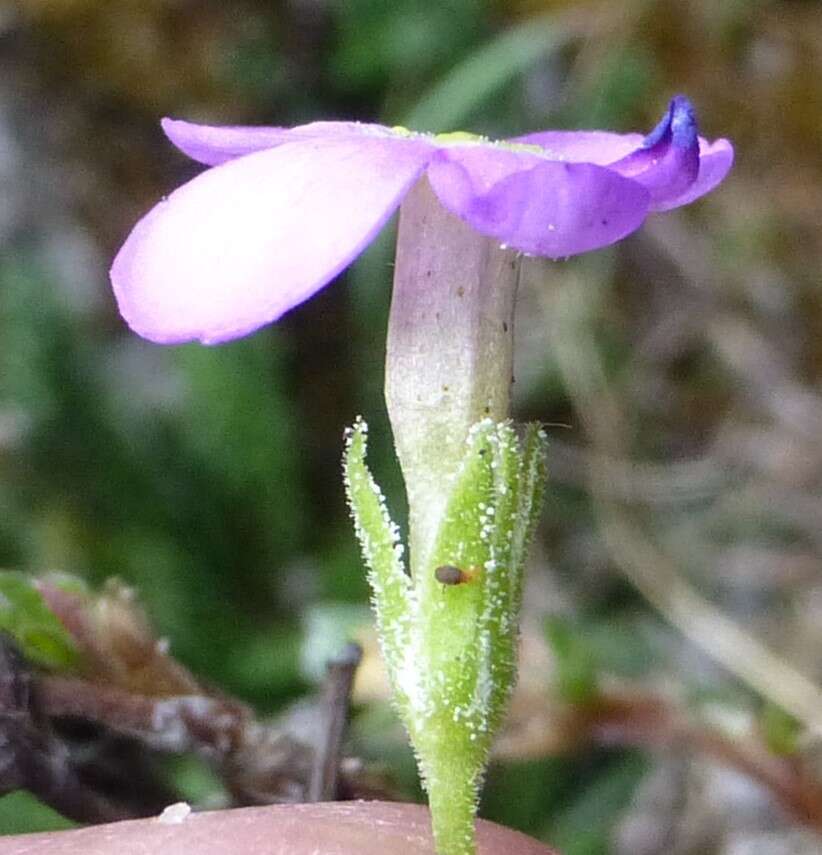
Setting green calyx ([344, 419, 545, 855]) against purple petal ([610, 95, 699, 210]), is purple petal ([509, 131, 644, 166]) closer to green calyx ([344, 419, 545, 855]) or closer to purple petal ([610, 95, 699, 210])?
purple petal ([610, 95, 699, 210])

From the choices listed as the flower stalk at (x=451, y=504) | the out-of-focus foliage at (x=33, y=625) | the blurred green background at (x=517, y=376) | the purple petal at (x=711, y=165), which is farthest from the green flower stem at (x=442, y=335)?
the blurred green background at (x=517, y=376)

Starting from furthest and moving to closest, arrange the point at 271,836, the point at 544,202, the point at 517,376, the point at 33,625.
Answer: the point at 517,376 → the point at 33,625 → the point at 271,836 → the point at 544,202

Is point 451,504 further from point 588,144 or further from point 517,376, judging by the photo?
point 517,376

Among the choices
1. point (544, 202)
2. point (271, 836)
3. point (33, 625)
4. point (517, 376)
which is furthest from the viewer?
point (517, 376)

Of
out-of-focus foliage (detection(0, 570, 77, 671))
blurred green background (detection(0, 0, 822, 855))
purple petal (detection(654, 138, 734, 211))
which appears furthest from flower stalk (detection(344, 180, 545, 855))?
blurred green background (detection(0, 0, 822, 855))

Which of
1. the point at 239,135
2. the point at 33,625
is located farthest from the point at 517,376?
the point at 239,135

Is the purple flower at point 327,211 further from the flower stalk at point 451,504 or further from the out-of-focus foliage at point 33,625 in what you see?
the out-of-focus foliage at point 33,625

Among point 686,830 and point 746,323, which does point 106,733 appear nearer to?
point 686,830
